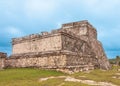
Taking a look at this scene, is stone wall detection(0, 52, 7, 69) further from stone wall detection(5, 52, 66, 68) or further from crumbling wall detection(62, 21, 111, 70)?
crumbling wall detection(62, 21, 111, 70)

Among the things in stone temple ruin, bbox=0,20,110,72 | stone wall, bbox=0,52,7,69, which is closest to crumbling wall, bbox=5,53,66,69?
stone temple ruin, bbox=0,20,110,72

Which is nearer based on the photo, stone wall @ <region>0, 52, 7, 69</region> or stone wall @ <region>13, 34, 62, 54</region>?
stone wall @ <region>13, 34, 62, 54</region>

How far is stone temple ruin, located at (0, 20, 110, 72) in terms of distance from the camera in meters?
30.8

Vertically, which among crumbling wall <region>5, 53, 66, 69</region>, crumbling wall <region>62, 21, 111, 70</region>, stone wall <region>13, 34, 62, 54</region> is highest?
crumbling wall <region>62, 21, 111, 70</region>

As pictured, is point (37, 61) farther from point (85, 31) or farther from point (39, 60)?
point (85, 31)

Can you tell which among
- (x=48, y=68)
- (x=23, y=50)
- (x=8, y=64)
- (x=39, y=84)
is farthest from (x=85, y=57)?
(x=39, y=84)

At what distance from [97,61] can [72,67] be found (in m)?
12.2

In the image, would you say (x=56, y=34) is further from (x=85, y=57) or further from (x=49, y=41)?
(x=85, y=57)

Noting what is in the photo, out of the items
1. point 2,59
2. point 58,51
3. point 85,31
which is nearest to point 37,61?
point 58,51

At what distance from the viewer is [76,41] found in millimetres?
37000

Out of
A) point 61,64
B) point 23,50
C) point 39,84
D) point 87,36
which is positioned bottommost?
point 39,84

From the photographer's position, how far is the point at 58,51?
30812mm

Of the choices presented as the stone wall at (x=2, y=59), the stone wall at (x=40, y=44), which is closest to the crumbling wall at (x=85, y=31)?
the stone wall at (x=40, y=44)

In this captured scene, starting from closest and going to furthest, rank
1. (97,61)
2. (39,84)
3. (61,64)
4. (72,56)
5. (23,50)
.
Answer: (39,84) → (61,64) → (72,56) → (23,50) → (97,61)
